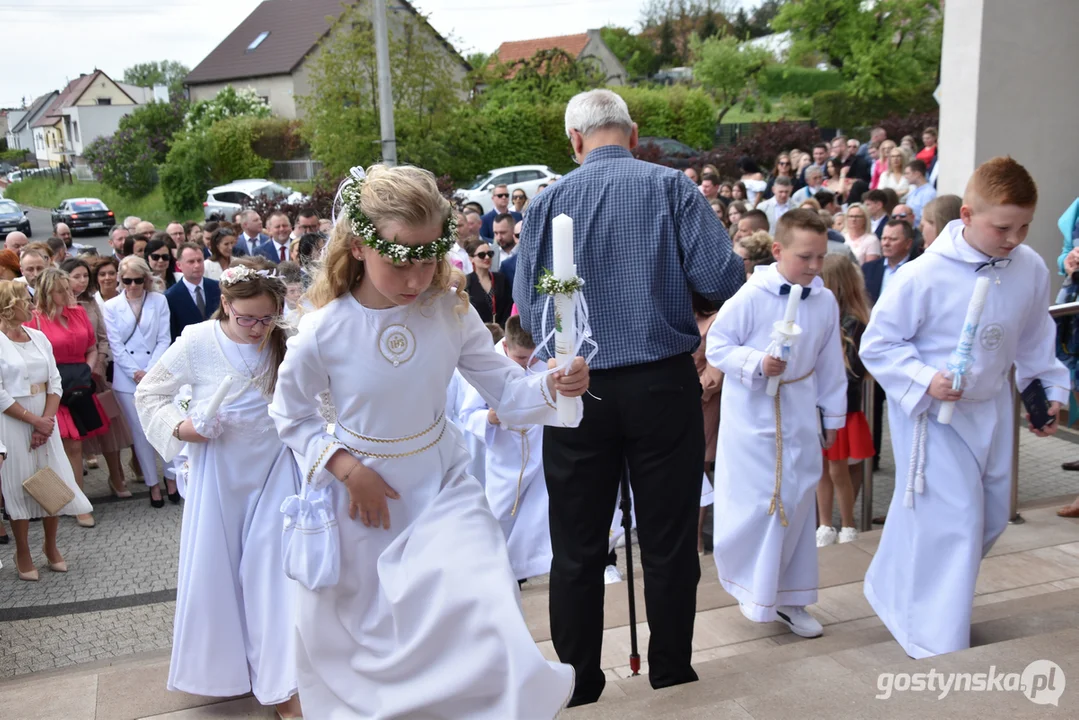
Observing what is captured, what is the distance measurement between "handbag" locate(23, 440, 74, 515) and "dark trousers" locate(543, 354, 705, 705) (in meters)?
4.25

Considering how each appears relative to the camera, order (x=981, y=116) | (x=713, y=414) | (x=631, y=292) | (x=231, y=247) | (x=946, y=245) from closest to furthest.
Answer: (x=631, y=292) → (x=946, y=245) → (x=713, y=414) → (x=981, y=116) → (x=231, y=247)

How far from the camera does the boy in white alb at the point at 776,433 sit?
5078 millimetres

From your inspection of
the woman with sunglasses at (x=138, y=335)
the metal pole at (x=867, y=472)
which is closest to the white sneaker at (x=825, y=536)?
the metal pole at (x=867, y=472)

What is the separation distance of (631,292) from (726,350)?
4.05 feet

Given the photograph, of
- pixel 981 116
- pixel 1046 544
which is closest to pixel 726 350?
pixel 1046 544

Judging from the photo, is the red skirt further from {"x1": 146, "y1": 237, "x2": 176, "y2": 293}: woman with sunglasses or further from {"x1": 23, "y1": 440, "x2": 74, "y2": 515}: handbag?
{"x1": 146, "y1": 237, "x2": 176, "y2": 293}: woman with sunglasses

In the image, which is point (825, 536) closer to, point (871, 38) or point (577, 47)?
point (871, 38)

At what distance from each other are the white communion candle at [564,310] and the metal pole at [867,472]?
3662mm

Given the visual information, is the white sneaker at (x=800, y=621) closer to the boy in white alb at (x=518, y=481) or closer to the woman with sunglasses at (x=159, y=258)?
the boy in white alb at (x=518, y=481)

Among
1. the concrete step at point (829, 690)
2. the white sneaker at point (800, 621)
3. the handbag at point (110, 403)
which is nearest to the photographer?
the concrete step at point (829, 690)

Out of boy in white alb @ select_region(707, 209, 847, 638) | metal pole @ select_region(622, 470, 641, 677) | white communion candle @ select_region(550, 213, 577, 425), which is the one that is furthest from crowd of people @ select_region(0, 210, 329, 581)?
white communion candle @ select_region(550, 213, 577, 425)

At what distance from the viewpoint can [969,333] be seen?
14.4ft

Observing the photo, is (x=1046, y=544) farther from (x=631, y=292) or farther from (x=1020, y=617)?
(x=631, y=292)

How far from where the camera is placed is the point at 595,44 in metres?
64.4
